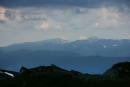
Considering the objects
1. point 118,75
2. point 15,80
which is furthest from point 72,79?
point 118,75

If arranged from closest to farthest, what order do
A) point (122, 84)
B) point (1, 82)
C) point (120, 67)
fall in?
point (122, 84)
point (1, 82)
point (120, 67)

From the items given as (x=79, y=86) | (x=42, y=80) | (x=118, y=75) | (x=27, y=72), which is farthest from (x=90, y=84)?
(x=118, y=75)

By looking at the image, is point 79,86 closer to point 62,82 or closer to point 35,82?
point 62,82

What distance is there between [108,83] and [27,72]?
22.6 metres

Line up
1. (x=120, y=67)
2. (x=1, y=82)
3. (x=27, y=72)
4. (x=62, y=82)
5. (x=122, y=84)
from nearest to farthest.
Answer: (x=122, y=84)
(x=62, y=82)
(x=27, y=72)
(x=1, y=82)
(x=120, y=67)

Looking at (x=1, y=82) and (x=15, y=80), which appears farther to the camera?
(x=1, y=82)

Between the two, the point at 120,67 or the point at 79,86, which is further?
the point at 120,67

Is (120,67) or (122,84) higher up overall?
(120,67)

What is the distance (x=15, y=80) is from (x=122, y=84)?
30403 mm

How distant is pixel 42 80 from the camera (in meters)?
104

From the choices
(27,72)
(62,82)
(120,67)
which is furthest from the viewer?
(120,67)

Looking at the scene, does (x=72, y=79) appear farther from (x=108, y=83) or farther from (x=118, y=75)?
(x=118, y=75)

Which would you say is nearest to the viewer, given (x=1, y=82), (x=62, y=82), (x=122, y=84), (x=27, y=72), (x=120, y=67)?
(x=122, y=84)

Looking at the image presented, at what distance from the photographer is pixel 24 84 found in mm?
107625
